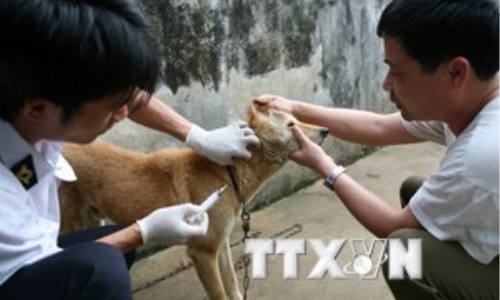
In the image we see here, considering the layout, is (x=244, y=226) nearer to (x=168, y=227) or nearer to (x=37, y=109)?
(x=168, y=227)

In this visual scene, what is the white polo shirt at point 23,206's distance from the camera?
5.16 ft

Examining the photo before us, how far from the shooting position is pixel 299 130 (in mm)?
2660

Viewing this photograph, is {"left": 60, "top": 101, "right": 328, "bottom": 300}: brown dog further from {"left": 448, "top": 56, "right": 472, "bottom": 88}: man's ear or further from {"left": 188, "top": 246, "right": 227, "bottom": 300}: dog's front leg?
{"left": 448, "top": 56, "right": 472, "bottom": 88}: man's ear

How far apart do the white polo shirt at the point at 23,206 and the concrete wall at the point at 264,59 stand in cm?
158

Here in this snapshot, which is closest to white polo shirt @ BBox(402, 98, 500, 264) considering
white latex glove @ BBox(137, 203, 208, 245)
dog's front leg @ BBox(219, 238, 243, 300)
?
white latex glove @ BBox(137, 203, 208, 245)

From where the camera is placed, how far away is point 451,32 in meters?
1.91

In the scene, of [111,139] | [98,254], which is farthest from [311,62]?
[98,254]

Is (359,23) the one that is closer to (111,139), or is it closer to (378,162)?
(378,162)

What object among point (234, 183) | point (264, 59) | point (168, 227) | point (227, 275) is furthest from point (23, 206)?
point (264, 59)

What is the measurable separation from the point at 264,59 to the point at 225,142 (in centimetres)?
148

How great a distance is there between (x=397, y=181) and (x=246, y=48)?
149 cm

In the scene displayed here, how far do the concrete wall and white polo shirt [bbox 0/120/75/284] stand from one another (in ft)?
5.19

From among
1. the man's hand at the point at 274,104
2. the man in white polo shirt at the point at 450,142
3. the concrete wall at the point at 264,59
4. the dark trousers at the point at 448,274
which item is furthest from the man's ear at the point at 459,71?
the concrete wall at the point at 264,59

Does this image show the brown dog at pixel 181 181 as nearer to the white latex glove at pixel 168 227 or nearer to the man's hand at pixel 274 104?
the man's hand at pixel 274 104
